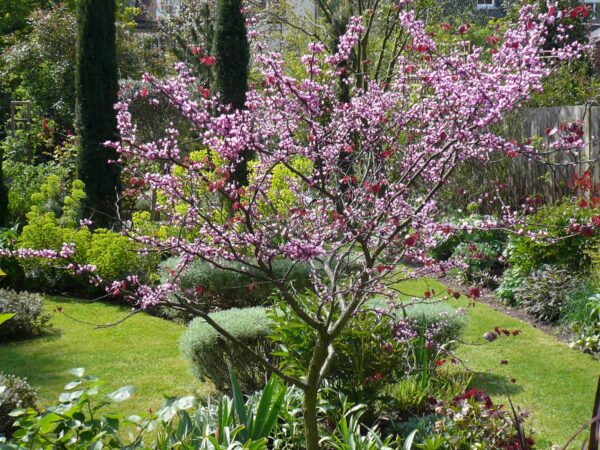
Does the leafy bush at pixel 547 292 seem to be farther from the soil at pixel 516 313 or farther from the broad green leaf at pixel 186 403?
the broad green leaf at pixel 186 403

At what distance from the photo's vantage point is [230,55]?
12547 mm

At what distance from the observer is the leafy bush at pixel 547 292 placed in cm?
770

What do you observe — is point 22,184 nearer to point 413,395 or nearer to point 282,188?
point 282,188

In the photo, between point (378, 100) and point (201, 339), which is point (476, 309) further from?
point (378, 100)

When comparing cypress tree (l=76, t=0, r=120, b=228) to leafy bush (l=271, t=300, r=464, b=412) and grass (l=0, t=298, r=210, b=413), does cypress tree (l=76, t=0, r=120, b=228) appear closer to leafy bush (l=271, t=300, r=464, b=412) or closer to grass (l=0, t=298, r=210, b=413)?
grass (l=0, t=298, r=210, b=413)

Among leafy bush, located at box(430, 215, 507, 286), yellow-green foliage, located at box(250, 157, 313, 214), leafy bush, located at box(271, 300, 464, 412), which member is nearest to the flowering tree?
leafy bush, located at box(271, 300, 464, 412)

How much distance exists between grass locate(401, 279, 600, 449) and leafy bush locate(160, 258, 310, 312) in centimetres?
211

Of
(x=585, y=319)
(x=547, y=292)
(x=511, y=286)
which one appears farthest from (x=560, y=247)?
(x=585, y=319)

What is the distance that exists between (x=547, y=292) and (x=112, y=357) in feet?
15.9

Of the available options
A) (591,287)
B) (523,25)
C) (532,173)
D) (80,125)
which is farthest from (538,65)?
(80,125)

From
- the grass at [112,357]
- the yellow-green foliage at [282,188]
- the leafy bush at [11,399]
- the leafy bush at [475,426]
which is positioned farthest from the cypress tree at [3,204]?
the leafy bush at [475,426]

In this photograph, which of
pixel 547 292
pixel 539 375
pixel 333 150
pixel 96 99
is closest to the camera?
pixel 333 150

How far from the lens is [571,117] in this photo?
11578mm

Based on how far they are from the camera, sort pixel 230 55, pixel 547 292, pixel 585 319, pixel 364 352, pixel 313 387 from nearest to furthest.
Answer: pixel 313 387 < pixel 364 352 < pixel 585 319 < pixel 547 292 < pixel 230 55
